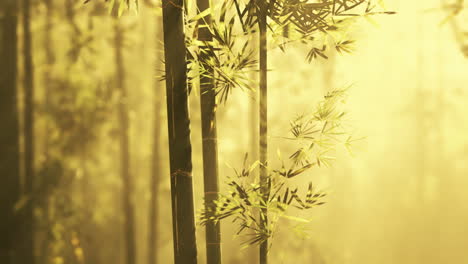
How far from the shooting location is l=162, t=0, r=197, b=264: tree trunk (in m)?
1.82

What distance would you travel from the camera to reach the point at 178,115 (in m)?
1.83

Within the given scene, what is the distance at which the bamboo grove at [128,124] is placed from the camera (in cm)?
193

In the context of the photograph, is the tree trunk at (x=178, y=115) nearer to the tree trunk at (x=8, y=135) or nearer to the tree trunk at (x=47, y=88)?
the tree trunk at (x=8, y=135)

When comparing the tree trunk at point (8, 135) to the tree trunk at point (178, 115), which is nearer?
the tree trunk at point (178, 115)

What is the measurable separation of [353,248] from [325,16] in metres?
9.69

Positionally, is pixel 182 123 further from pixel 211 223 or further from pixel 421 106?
pixel 421 106

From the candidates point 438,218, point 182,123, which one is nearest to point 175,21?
point 182,123

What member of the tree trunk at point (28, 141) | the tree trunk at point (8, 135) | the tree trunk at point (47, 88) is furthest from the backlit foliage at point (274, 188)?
the tree trunk at point (47, 88)

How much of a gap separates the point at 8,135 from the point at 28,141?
29 cm

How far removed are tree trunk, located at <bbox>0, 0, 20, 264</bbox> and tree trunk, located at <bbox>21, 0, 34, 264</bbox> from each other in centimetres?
15

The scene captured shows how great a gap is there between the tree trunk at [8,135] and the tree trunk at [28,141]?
15 cm

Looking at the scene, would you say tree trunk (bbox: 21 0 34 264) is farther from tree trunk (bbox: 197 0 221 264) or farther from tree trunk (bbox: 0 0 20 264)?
tree trunk (bbox: 197 0 221 264)

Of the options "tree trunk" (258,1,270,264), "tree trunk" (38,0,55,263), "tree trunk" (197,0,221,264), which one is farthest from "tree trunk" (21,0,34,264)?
"tree trunk" (258,1,270,264)

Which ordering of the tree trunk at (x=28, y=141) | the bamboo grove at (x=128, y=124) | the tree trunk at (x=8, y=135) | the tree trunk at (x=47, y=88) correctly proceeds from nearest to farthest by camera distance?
the bamboo grove at (x=128, y=124)
the tree trunk at (x=8, y=135)
the tree trunk at (x=28, y=141)
the tree trunk at (x=47, y=88)
